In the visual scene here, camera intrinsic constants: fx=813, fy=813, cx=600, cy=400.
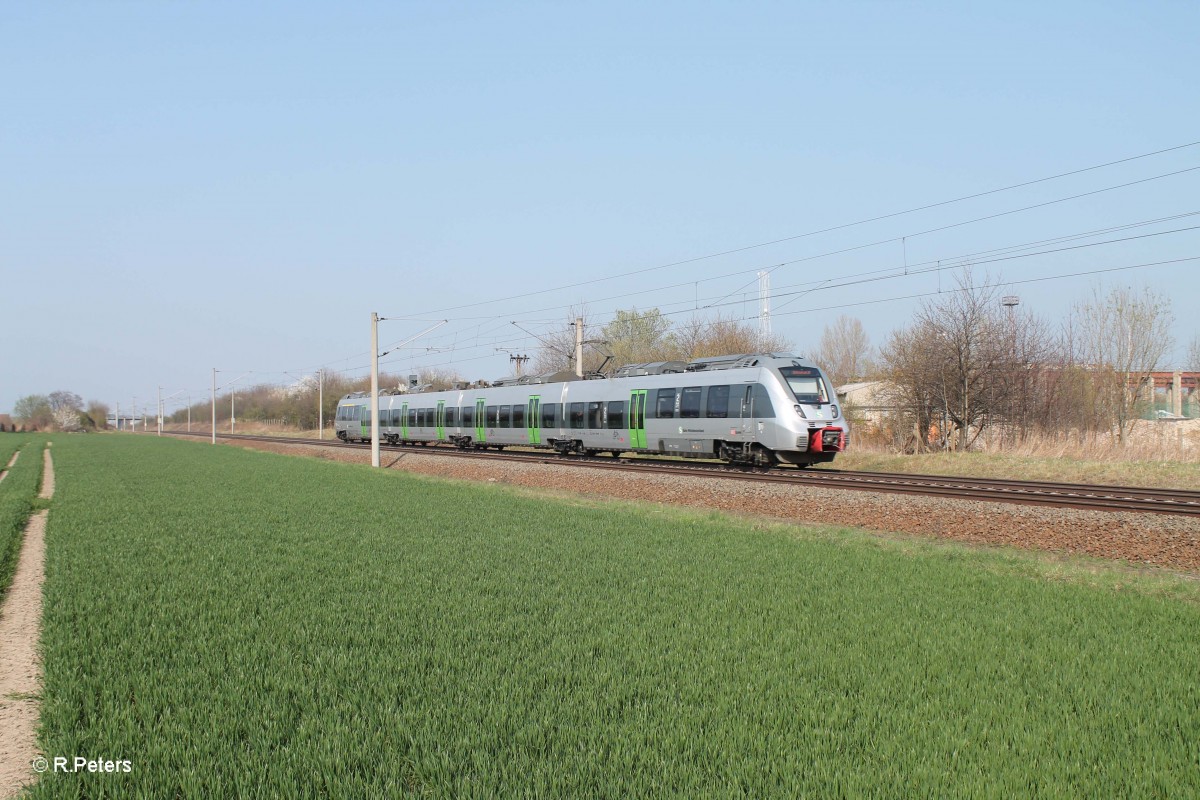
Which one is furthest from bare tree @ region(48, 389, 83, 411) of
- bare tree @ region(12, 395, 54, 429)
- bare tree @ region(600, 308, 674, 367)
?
bare tree @ region(600, 308, 674, 367)

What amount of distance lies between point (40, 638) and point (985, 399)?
3143 cm

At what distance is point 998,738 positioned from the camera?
4.57m

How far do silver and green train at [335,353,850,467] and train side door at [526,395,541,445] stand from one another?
0.08m

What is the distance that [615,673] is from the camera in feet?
18.9

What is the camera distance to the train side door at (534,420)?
34688mm

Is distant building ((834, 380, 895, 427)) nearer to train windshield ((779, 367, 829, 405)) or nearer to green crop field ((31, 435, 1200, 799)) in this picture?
train windshield ((779, 367, 829, 405))

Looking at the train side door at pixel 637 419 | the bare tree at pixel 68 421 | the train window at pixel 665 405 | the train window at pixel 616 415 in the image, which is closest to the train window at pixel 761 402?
the train window at pixel 665 405

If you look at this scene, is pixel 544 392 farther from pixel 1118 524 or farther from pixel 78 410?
pixel 78 410

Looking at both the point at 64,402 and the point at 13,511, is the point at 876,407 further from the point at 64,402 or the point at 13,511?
the point at 64,402

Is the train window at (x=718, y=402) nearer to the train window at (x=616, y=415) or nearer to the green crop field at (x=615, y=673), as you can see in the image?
the train window at (x=616, y=415)

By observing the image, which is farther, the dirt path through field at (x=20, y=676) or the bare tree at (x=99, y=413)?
Answer: the bare tree at (x=99, y=413)

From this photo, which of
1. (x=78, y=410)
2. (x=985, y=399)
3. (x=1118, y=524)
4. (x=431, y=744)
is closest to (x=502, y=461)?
(x=985, y=399)

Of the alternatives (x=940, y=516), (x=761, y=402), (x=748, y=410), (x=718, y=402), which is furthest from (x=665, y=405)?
(x=940, y=516)

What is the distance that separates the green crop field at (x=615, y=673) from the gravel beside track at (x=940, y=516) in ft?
4.26
